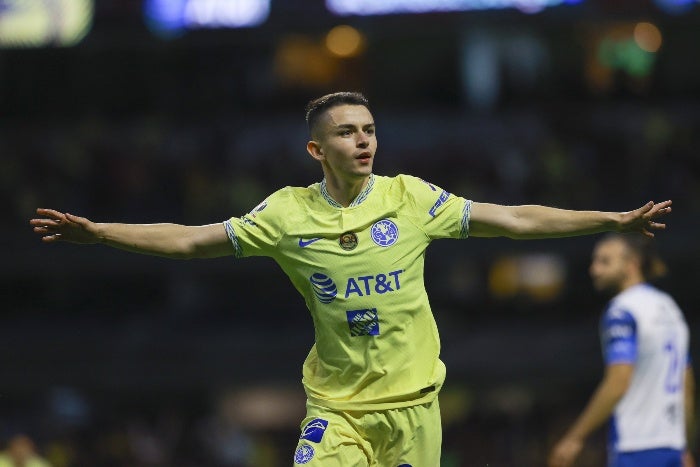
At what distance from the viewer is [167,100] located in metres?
21.3

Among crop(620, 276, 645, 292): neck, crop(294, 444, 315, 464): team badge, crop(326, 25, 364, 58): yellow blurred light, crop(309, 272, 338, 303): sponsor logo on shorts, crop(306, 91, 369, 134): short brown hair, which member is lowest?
crop(294, 444, 315, 464): team badge

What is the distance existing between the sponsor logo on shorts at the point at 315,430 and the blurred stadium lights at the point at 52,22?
1259 cm

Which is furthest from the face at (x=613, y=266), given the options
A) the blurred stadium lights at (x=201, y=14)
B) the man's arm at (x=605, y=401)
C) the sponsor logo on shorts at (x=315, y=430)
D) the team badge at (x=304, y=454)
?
the blurred stadium lights at (x=201, y=14)

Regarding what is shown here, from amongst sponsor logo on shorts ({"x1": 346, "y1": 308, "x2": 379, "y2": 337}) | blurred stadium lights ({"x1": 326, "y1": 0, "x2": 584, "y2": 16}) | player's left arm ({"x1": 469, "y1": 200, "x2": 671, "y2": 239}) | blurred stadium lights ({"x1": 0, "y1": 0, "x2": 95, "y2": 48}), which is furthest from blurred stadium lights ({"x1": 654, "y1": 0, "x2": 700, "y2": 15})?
sponsor logo on shorts ({"x1": 346, "y1": 308, "x2": 379, "y2": 337})

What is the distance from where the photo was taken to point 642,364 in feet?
23.1

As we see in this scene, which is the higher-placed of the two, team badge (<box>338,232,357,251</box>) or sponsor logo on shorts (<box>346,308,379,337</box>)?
team badge (<box>338,232,357,251</box>)

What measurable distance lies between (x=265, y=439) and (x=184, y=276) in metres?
3.30

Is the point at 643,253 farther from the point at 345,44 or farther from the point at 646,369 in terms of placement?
the point at 345,44

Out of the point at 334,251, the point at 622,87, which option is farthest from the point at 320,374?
the point at 622,87

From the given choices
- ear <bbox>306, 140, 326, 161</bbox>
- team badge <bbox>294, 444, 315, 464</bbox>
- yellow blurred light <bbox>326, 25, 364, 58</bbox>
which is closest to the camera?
team badge <bbox>294, 444, 315, 464</bbox>

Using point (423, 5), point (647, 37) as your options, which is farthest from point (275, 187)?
point (647, 37)

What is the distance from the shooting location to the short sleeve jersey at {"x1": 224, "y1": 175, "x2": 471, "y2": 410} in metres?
5.68

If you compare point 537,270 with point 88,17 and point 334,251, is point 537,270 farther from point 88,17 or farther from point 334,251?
point 334,251

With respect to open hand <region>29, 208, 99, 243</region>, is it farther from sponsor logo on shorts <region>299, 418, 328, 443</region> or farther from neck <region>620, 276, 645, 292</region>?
neck <region>620, 276, 645, 292</region>
